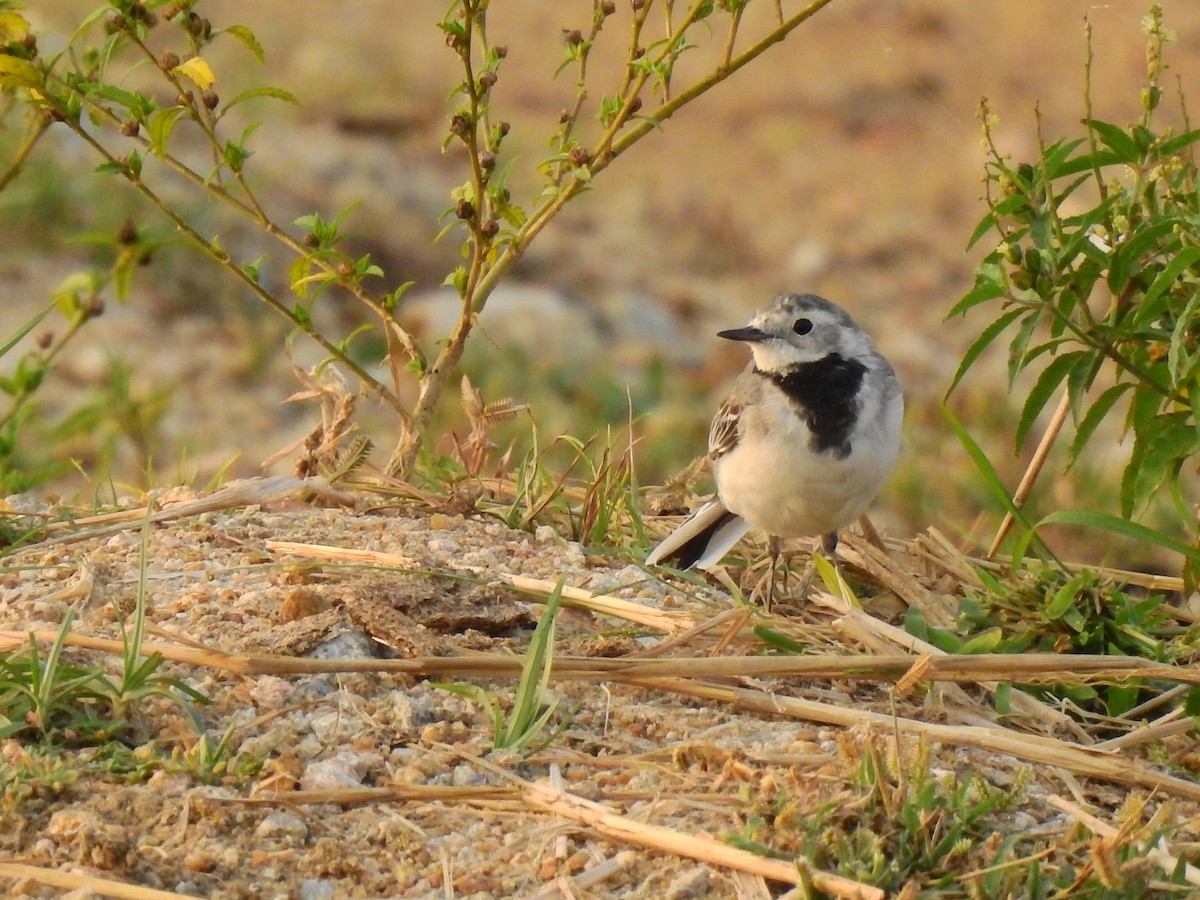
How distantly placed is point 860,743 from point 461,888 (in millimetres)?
894

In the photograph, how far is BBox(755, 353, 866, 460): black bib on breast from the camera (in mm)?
5309

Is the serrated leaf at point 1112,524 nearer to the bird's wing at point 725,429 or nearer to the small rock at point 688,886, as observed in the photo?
the small rock at point 688,886

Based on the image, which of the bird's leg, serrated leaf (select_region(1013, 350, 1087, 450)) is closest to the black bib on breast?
the bird's leg

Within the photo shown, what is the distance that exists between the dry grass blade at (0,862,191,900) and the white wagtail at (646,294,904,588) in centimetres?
226

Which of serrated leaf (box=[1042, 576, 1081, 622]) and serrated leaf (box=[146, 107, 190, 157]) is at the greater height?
serrated leaf (box=[146, 107, 190, 157])

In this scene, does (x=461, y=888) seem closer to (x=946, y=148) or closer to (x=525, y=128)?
(x=525, y=128)

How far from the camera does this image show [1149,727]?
377 centimetres

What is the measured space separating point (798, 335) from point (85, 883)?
335 centimetres

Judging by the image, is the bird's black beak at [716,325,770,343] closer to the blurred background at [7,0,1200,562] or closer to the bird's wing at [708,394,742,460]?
the bird's wing at [708,394,742,460]

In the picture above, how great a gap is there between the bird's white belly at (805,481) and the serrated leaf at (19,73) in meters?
2.44

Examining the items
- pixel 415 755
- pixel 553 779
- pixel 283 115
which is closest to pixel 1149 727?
pixel 553 779

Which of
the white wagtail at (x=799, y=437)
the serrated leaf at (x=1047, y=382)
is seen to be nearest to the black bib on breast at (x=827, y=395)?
the white wagtail at (x=799, y=437)

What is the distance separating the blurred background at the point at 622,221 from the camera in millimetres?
8734

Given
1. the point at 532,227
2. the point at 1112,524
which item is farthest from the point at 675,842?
the point at 532,227
